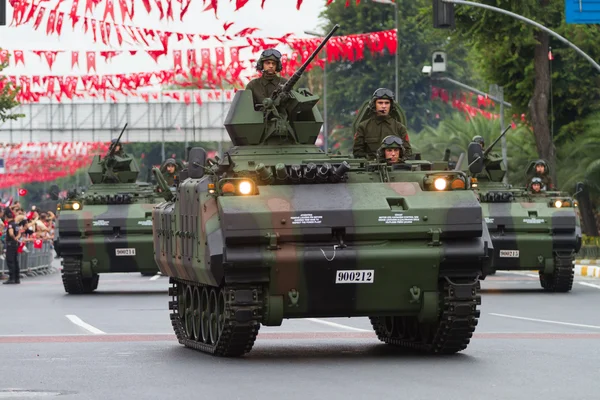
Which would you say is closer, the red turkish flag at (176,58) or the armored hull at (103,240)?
the armored hull at (103,240)

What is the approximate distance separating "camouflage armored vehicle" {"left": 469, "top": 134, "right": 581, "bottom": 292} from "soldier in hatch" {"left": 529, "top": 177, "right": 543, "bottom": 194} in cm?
33

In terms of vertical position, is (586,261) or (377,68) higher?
(377,68)

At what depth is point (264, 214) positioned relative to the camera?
15031 millimetres

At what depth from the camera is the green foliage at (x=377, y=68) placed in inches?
3172

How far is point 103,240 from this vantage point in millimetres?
30625

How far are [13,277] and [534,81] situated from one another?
16048mm

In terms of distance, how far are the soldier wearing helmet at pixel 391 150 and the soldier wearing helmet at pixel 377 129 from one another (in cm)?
119

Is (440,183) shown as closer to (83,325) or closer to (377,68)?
(83,325)

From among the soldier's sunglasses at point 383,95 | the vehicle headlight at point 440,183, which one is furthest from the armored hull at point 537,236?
the vehicle headlight at point 440,183

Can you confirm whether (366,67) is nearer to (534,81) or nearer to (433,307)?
(534,81)

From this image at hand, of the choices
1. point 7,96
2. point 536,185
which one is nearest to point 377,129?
point 536,185

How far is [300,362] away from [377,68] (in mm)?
67504

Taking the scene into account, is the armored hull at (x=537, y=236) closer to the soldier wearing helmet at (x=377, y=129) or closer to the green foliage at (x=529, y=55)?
the soldier wearing helmet at (x=377, y=129)

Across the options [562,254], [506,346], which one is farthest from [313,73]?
[506,346]
